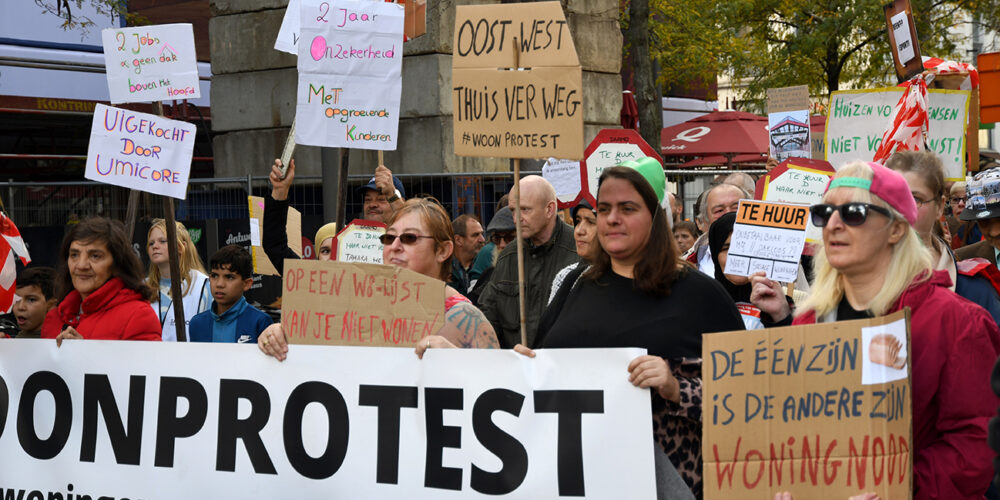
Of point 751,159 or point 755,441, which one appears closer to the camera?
point 755,441

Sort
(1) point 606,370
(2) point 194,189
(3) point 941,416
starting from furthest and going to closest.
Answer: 1. (2) point 194,189
2. (1) point 606,370
3. (3) point 941,416

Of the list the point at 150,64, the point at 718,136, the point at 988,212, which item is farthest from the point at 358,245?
the point at 718,136

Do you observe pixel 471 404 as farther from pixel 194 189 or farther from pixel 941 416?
pixel 194 189

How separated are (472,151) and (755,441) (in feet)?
5.62

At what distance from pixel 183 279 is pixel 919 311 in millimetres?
5393

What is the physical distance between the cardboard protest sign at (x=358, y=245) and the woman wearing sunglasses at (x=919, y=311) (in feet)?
9.87

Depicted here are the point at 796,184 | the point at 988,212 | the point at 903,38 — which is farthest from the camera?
the point at 903,38

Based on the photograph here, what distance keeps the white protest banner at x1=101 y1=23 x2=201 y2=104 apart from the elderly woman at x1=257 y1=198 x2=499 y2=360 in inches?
104

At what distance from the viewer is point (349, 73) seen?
6223mm

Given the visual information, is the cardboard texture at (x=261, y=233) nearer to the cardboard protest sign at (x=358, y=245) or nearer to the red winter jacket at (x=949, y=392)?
the cardboard protest sign at (x=358, y=245)

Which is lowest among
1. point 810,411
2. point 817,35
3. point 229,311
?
point 810,411

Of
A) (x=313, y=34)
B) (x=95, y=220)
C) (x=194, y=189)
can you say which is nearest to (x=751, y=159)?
(x=194, y=189)

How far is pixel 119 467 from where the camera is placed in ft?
14.4

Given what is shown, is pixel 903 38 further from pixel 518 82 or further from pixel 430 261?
pixel 430 261
